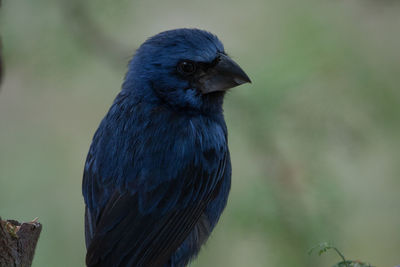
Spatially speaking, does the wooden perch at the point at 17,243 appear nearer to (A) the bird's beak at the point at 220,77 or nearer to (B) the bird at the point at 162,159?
(B) the bird at the point at 162,159

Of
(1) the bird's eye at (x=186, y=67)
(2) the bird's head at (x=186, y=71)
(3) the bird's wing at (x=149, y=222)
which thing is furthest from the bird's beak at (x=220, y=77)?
(3) the bird's wing at (x=149, y=222)

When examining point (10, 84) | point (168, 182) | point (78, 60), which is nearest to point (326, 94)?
point (168, 182)

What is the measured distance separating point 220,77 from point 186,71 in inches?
10.1

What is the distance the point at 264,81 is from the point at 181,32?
1.00 m

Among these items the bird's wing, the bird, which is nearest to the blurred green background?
the bird

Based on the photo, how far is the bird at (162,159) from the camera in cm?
448

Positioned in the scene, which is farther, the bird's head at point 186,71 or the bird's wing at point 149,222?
the bird's head at point 186,71

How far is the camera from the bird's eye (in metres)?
5.01

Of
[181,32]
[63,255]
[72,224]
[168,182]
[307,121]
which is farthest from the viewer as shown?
[72,224]

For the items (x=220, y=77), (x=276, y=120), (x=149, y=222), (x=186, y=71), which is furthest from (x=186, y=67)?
(x=149, y=222)

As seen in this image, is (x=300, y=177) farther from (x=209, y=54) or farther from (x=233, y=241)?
(x=209, y=54)

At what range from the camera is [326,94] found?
5637mm

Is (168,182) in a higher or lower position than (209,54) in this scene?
lower

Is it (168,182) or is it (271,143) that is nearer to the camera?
(168,182)
